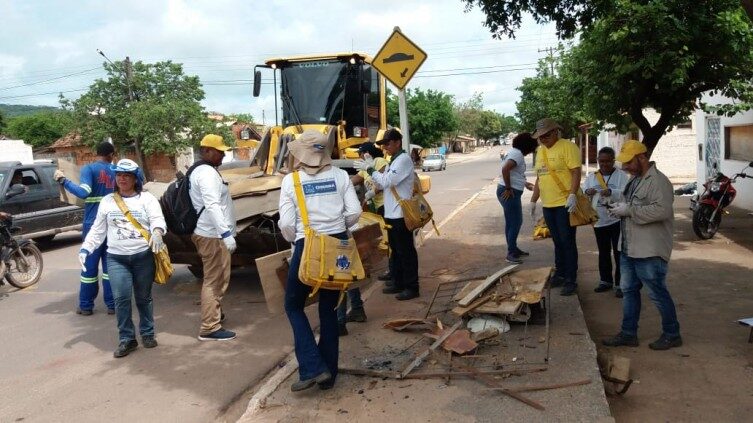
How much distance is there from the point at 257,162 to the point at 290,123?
1199mm

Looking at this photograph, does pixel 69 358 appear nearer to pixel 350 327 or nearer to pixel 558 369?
pixel 350 327

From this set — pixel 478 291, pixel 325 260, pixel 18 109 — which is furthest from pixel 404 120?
pixel 18 109

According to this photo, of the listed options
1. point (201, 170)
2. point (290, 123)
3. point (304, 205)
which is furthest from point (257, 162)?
point (304, 205)

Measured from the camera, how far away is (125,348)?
549 centimetres

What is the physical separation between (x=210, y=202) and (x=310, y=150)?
1.62m

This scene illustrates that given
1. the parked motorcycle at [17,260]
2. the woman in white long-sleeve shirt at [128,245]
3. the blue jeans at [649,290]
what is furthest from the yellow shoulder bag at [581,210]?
the parked motorcycle at [17,260]

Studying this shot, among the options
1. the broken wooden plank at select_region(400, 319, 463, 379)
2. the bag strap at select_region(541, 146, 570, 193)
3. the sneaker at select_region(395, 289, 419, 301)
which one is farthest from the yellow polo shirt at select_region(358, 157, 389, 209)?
the broken wooden plank at select_region(400, 319, 463, 379)

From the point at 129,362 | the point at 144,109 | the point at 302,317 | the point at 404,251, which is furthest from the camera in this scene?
the point at 144,109

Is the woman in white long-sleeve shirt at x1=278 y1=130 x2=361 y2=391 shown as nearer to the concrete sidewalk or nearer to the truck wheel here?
the concrete sidewalk

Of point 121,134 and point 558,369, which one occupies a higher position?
point 121,134

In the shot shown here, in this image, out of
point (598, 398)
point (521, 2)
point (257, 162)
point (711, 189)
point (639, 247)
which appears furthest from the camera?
point (711, 189)

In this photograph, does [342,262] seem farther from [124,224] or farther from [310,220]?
[124,224]

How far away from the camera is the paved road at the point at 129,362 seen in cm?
443

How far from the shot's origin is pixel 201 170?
5.50m
